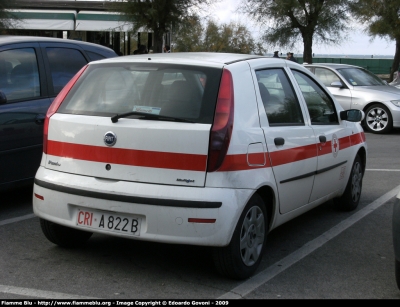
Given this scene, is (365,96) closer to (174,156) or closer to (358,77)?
(358,77)

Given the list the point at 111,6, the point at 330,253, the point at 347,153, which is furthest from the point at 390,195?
the point at 111,6

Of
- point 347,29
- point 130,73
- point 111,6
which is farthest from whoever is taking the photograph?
point 347,29

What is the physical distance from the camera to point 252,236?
15.3ft

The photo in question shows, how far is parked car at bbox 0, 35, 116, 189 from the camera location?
20.2 ft

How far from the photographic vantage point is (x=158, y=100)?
4516mm

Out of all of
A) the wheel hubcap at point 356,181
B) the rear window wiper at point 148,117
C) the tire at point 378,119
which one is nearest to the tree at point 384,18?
the tire at point 378,119

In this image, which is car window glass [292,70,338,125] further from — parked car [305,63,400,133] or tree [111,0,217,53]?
tree [111,0,217,53]

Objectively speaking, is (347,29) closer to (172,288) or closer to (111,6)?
(111,6)

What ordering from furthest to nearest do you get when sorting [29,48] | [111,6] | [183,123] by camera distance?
1. [111,6]
2. [29,48]
3. [183,123]

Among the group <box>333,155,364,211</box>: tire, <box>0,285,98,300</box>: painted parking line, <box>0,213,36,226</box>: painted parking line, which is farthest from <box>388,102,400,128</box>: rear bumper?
<box>0,285,98,300</box>: painted parking line

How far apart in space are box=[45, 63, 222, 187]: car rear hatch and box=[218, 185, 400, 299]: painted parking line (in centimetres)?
79

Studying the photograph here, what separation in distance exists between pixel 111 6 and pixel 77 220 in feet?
76.7

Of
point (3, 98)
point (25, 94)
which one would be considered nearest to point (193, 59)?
point (3, 98)

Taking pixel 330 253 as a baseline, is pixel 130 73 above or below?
above
